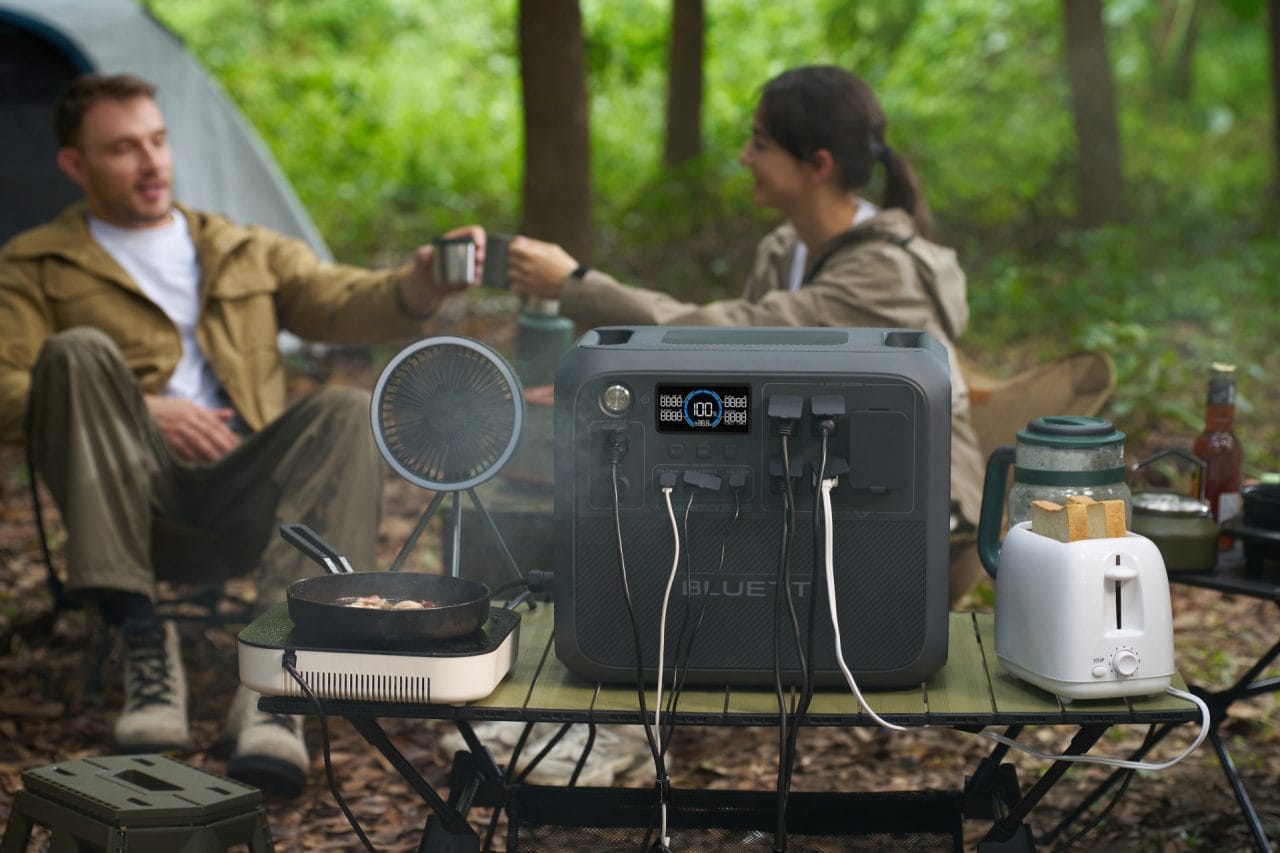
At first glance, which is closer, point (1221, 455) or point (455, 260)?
point (1221, 455)

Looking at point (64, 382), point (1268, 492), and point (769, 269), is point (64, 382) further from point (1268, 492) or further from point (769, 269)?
point (1268, 492)

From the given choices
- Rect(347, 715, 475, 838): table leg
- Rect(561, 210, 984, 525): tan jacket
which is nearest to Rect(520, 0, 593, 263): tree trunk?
Rect(561, 210, 984, 525): tan jacket

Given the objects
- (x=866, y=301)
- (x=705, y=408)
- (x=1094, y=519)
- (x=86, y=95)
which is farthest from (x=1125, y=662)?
(x=86, y=95)

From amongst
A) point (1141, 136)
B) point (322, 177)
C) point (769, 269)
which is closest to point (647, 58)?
point (322, 177)

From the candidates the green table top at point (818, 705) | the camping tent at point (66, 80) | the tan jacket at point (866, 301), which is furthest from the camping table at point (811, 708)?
the camping tent at point (66, 80)

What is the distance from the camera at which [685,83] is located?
26.6 feet

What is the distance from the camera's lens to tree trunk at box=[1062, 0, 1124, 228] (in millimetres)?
7691

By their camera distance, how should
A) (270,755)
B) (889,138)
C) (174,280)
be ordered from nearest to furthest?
(270,755) < (174,280) < (889,138)

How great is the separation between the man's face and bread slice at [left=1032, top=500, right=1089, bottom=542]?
2.40m

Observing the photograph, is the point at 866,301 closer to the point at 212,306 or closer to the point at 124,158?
the point at 212,306

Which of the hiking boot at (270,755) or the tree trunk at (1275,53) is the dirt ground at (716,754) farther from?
the tree trunk at (1275,53)

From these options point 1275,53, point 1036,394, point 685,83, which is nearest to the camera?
point 1036,394

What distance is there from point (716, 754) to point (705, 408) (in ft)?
5.28

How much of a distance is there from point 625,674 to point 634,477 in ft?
0.87
